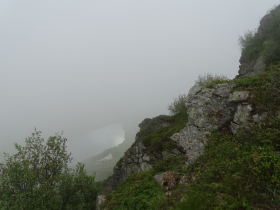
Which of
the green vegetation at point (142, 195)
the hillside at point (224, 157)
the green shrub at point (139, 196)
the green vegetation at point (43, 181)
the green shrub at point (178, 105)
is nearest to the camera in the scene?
the hillside at point (224, 157)

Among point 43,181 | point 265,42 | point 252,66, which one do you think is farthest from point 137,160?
point 265,42

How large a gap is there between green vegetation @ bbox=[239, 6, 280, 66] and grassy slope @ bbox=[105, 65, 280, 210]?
15.2 meters

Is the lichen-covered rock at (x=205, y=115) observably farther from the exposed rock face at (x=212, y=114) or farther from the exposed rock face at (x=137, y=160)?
the exposed rock face at (x=137, y=160)

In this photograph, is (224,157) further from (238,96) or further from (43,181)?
(43,181)

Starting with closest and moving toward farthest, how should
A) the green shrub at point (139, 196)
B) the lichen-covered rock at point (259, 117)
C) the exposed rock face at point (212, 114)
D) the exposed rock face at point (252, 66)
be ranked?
the lichen-covered rock at point (259, 117) → the green shrub at point (139, 196) → the exposed rock face at point (212, 114) → the exposed rock face at point (252, 66)

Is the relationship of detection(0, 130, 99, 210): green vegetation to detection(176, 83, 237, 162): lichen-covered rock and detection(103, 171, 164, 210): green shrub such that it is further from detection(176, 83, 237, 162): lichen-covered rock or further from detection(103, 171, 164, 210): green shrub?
detection(176, 83, 237, 162): lichen-covered rock

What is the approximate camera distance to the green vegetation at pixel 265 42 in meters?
26.8

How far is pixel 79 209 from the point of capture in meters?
20.5

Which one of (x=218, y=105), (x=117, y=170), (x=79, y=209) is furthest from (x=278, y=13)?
(x=79, y=209)

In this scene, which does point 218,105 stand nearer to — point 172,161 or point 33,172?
point 172,161

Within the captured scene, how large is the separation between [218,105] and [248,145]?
696 centimetres

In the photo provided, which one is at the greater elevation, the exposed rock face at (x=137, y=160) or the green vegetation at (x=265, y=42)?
the green vegetation at (x=265, y=42)

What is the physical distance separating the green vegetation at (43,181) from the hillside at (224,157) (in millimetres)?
7371

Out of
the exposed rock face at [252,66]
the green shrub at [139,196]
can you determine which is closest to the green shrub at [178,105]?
the exposed rock face at [252,66]
